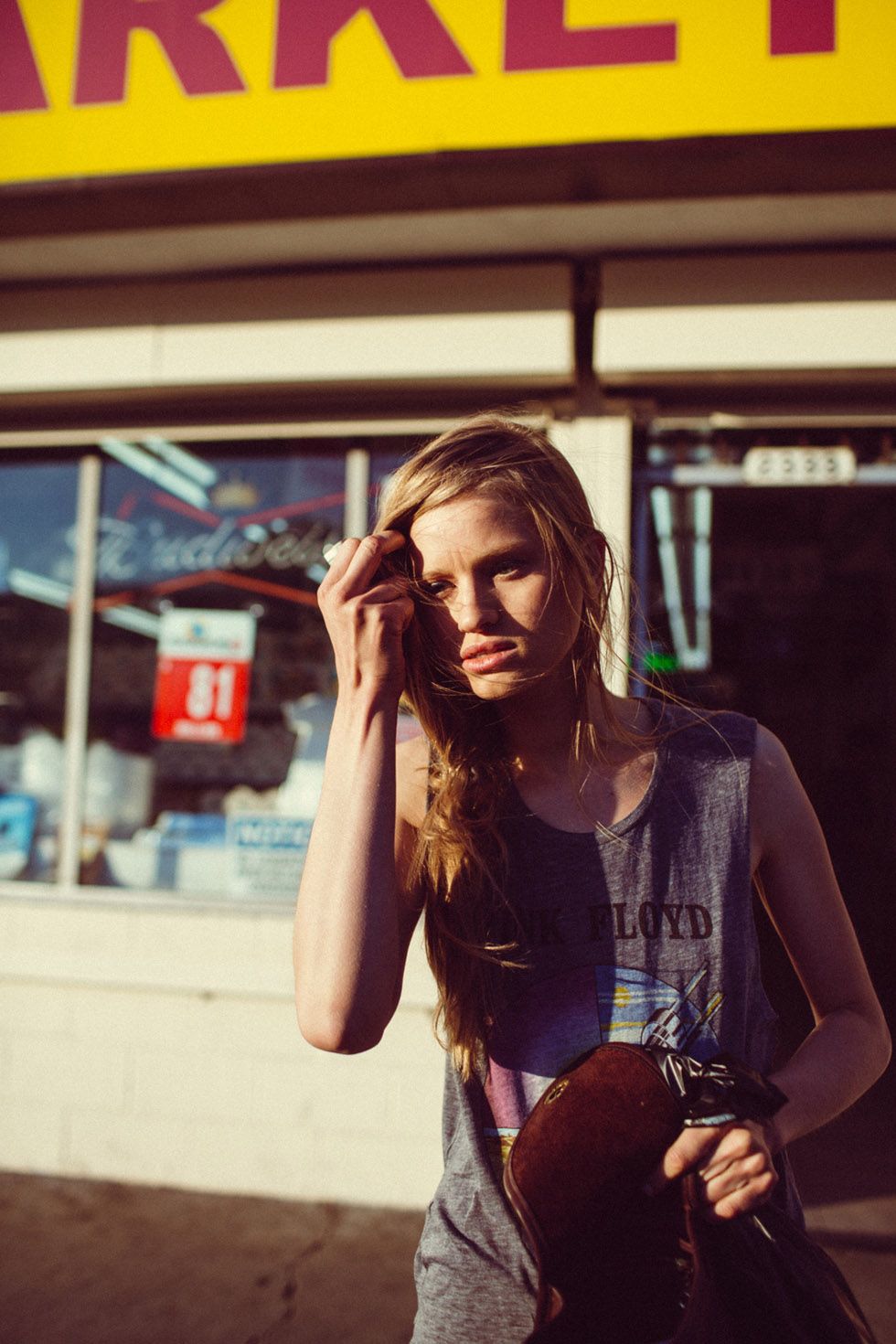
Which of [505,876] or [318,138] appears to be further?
[318,138]

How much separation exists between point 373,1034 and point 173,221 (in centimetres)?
343

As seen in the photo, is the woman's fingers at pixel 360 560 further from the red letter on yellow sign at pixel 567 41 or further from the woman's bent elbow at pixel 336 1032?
the red letter on yellow sign at pixel 567 41

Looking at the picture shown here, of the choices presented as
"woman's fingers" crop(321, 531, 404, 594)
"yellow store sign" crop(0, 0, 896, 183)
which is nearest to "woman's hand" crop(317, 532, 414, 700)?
"woman's fingers" crop(321, 531, 404, 594)

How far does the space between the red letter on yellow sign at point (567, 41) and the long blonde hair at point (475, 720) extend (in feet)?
8.16

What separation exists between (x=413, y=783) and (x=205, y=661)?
309 cm

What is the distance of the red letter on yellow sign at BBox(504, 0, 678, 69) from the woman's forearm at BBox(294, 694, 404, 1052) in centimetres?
291

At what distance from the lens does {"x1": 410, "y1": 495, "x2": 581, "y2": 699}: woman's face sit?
1.09m

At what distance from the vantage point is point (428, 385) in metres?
3.63

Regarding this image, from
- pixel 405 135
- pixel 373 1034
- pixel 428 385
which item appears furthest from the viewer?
pixel 428 385

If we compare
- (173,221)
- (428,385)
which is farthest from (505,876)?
(173,221)

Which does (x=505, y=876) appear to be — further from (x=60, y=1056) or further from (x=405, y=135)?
(x=60, y=1056)

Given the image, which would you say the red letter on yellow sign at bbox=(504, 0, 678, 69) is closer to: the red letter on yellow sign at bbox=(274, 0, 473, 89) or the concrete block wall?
the red letter on yellow sign at bbox=(274, 0, 473, 89)

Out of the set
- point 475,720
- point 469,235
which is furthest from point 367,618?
point 469,235

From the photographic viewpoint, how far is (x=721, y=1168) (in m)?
0.85
